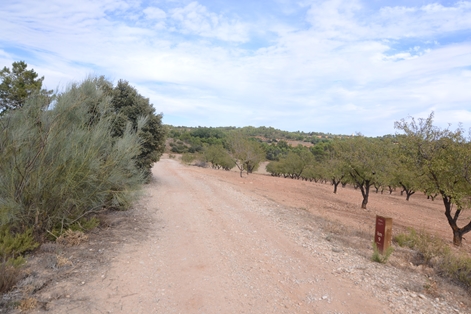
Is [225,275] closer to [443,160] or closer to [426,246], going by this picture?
[426,246]

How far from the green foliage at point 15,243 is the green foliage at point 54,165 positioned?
23cm

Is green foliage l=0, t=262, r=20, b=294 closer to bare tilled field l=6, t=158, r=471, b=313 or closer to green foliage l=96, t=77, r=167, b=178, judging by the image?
bare tilled field l=6, t=158, r=471, b=313

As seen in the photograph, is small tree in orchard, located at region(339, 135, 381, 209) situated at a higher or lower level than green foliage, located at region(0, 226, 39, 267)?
higher

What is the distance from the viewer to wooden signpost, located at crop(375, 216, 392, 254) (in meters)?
7.55

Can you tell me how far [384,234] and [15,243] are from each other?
7642 mm

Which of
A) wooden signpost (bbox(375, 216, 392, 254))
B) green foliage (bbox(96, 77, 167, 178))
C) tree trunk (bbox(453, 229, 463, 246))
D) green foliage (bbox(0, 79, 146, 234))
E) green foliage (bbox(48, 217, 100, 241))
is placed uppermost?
green foliage (bbox(96, 77, 167, 178))

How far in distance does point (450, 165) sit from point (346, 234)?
5106 millimetres

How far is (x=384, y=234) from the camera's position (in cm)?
756

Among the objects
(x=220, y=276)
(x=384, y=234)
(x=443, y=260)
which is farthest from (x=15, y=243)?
(x=443, y=260)

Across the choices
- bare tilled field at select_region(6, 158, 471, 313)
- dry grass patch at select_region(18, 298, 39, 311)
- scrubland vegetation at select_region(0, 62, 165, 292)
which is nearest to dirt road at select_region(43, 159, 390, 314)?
bare tilled field at select_region(6, 158, 471, 313)

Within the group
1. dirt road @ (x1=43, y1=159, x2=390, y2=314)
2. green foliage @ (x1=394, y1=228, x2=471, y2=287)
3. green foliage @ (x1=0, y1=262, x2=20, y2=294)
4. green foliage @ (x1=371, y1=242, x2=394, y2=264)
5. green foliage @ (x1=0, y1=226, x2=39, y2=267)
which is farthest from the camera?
green foliage @ (x1=371, y1=242, x2=394, y2=264)

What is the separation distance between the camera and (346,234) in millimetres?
10352

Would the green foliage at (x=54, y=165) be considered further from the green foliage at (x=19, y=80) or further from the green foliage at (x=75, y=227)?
the green foliage at (x=19, y=80)

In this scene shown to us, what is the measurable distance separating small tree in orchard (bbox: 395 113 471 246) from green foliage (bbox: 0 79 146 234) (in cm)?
1108
